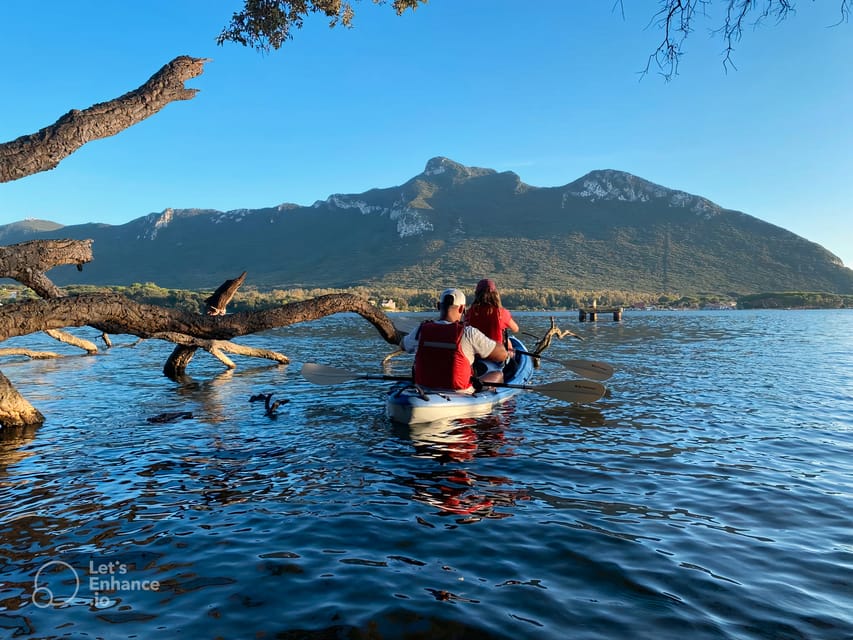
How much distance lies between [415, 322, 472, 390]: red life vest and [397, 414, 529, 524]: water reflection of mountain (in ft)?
3.15

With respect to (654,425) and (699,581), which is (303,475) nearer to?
(699,581)

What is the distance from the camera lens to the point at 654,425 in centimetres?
1145

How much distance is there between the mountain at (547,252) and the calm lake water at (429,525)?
111098 mm

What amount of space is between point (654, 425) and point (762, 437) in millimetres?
2065

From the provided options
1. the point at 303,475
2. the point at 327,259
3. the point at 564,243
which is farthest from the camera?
the point at 327,259

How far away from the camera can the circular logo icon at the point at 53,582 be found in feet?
14.1

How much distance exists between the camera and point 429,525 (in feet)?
19.8

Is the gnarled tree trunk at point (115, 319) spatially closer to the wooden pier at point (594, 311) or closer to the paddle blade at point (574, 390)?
the paddle blade at point (574, 390)

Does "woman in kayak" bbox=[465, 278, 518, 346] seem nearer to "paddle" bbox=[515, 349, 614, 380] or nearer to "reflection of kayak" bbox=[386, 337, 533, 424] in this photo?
"reflection of kayak" bbox=[386, 337, 533, 424]

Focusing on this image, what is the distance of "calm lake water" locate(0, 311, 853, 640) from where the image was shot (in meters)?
4.18

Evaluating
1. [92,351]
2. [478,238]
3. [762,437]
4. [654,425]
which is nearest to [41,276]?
[654,425]

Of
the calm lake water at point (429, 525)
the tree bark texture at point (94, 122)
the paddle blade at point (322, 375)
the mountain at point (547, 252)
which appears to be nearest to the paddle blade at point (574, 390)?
the calm lake water at point (429, 525)

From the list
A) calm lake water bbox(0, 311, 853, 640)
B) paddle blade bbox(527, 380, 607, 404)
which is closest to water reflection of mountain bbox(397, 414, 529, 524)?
calm lake water bbox(0, 311, 853, 640)

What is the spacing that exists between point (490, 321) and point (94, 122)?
9384mm
